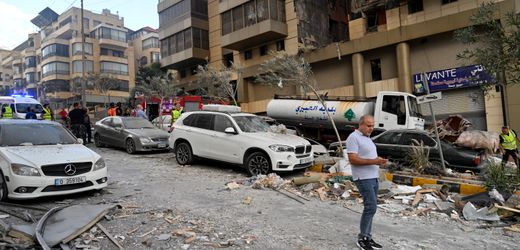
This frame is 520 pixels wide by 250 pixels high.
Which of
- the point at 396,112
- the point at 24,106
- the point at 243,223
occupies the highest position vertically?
the point at 24,106

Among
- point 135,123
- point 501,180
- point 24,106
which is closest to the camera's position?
point 501,180

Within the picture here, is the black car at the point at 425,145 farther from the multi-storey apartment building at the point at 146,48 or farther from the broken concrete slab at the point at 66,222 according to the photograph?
the multi-storey apartment building at the point at 146,48

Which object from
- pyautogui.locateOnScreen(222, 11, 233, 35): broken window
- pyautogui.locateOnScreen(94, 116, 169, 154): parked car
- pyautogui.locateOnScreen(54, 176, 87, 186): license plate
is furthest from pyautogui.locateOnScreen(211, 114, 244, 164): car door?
pyautogui.locateOnScreen(222, 11, 233, 35): broken window

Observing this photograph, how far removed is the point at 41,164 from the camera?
20.4 ft

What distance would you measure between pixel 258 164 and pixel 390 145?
14.5 feet

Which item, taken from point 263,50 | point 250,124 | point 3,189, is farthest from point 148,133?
point 263,50

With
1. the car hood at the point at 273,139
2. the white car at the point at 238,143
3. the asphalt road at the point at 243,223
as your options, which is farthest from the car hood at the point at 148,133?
the car hood at the point at 273,139

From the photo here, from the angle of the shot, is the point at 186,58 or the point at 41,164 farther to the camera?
the point at 186,58

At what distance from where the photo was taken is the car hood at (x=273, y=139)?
887 cm

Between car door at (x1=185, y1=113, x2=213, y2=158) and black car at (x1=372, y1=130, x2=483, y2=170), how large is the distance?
5.14 metres

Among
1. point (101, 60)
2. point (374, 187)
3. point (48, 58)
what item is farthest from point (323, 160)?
point (48, 58)

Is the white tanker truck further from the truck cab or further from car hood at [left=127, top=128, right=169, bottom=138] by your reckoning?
car hood at [left=127, top=128, right=169, bottom=138]

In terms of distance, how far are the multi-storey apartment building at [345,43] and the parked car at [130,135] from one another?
12.6 metres

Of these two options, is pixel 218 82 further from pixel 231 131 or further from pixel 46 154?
pixel 46 154
